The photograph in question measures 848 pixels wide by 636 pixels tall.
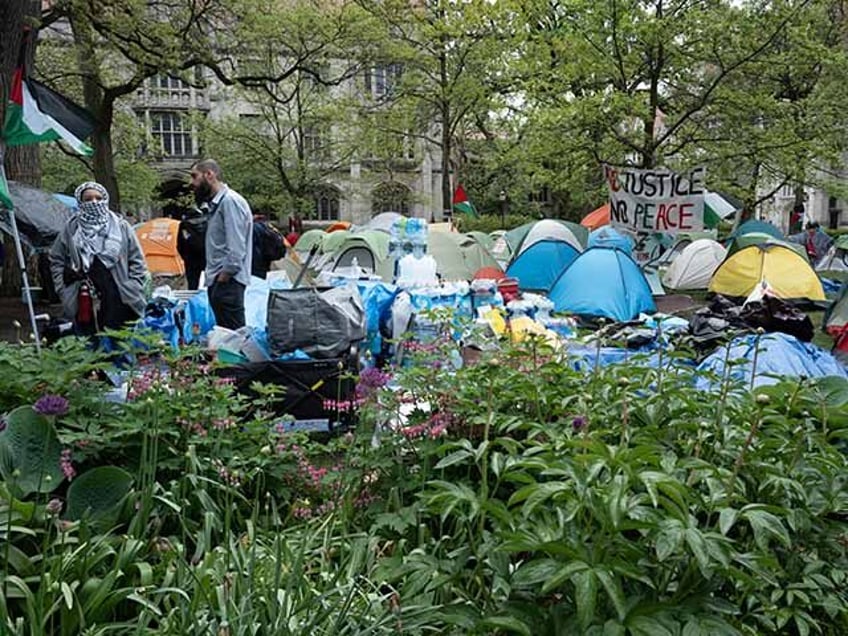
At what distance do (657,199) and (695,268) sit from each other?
202 inches

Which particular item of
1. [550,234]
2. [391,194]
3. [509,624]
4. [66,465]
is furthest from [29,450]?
[391,194]

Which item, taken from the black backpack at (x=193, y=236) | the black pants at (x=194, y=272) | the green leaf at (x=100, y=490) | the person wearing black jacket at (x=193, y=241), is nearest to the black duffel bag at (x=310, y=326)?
the person wearing black jacket at (x=193, y=241)

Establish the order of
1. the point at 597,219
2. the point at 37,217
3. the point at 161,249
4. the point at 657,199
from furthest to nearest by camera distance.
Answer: the point at 597,219
the point at 161,249
the point at 657,199
the point at 37,217

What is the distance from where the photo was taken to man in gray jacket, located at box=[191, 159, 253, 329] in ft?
17.1

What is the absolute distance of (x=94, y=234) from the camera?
4957 mm

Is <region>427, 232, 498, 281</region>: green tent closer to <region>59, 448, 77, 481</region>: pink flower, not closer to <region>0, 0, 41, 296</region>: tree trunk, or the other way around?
<region>0, 0, 41, 296</region>: tree trunk

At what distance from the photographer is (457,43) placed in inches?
727

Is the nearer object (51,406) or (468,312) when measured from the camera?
(51,406)

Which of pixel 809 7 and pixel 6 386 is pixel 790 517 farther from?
pixel 809 7

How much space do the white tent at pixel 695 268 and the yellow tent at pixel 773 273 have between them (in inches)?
111

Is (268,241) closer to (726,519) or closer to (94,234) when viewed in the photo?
(94,234)

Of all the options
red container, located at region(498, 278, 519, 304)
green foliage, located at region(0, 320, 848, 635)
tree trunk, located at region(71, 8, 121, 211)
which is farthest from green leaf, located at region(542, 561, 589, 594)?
tree trunk, located at region(71, 8, 121, 211)

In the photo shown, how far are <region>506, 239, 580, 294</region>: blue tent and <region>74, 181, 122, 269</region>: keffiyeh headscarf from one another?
8584 millimetres

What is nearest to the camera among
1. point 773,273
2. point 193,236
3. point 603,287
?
point 193,236
